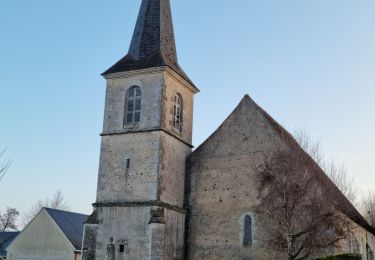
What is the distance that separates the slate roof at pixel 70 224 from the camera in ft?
114

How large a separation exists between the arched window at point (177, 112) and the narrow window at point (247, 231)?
20.0ft

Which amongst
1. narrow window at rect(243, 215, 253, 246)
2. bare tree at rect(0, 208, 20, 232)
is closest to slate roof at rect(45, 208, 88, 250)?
narrow window at rect(243, 215, 253, 246)

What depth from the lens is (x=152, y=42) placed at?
2581 cm

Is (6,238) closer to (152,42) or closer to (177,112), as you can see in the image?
(177,112)

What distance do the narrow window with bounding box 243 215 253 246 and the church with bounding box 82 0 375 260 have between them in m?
0.05

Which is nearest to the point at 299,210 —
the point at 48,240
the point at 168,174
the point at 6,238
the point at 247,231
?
the point at 247,231

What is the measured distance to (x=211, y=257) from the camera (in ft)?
73.7

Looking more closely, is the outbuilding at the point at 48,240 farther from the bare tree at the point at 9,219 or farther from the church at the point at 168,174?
the bare tree at the point at 9,219

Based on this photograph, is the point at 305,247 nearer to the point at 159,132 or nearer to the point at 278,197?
the point at 278,197

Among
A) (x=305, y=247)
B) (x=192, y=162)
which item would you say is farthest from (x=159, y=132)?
(x=305, y=247)

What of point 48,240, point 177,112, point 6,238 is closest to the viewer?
point 177,112

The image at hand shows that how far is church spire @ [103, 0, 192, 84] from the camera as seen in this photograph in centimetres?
2491

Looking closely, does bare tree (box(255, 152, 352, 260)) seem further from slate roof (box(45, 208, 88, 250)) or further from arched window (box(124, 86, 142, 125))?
slate roof (box(45, 208, 88, 250))

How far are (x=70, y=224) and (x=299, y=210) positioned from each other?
74.4 feet
